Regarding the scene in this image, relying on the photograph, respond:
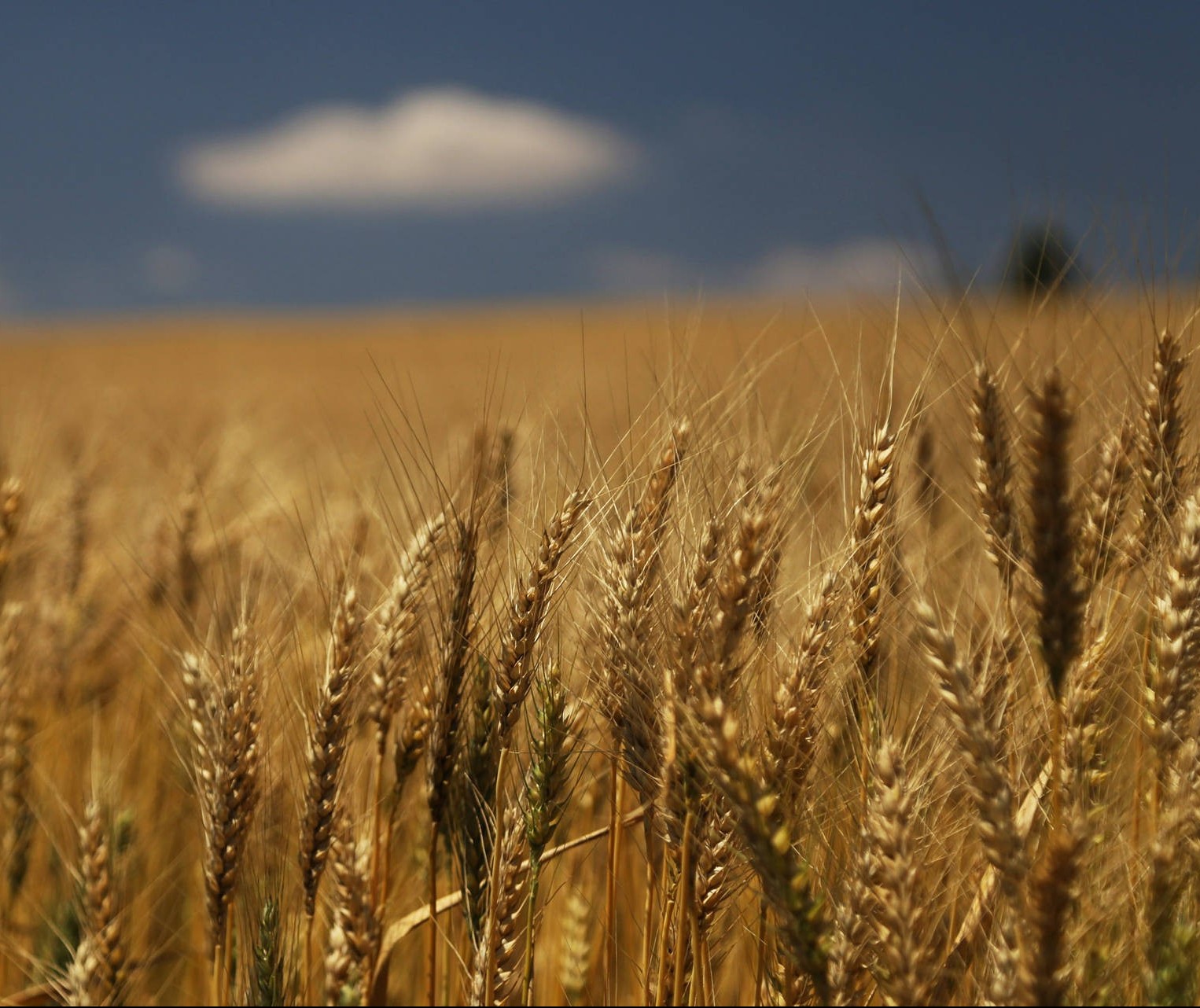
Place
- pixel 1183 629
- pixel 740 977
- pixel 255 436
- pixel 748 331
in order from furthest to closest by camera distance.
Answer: pixel 748 331 → pixel 255 436 → pixel 740 977 → pixel 1183 629

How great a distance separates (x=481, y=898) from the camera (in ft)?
4.88

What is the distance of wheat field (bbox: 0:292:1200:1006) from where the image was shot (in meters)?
1.04

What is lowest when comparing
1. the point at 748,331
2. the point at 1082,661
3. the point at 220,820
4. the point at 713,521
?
the point at 220,820

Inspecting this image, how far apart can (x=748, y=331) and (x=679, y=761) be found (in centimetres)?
A: 2617

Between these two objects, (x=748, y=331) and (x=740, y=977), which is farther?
(x=748, y=331)

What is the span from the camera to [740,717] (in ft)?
4.33

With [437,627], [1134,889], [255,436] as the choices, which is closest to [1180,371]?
[1134,889]

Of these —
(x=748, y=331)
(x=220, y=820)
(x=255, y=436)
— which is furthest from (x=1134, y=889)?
(x=748, y=331)

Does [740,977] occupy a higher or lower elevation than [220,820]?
lower

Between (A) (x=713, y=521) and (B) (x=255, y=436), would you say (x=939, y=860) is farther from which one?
(B) (x=255, y=436)

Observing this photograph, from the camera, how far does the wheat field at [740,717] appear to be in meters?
1.04

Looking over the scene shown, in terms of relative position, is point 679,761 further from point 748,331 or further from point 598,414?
point 748,331

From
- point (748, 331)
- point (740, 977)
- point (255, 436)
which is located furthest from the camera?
point (748, 331)

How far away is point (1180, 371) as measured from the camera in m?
1.50
